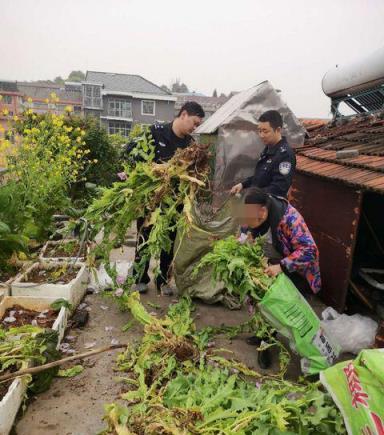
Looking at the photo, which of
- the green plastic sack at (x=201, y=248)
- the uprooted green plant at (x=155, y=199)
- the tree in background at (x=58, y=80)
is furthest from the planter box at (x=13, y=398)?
the tree in background at (x=58, y=80)

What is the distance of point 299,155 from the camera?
604cm

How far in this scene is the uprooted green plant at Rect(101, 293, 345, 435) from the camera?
6.64 feet

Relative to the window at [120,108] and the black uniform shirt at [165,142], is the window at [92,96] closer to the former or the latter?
the window at [120,108]

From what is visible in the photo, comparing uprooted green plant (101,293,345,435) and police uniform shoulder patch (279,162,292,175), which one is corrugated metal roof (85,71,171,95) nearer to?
police uniform shoulder patch (279,162,292,175)

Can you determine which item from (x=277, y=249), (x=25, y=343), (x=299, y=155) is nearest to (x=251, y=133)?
(x=299, y=155)

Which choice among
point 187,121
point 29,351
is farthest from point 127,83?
point 29,351

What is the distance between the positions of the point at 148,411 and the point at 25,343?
1250 mm

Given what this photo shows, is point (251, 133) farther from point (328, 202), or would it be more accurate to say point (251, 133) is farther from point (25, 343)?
point (25, 343)

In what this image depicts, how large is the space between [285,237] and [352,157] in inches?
77.1

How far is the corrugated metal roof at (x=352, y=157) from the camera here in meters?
3.89

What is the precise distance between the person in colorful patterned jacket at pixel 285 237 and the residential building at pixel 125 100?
3834 cm

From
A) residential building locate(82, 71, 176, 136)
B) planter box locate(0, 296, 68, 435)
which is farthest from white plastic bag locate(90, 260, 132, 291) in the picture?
residential building locate(82, 71, 176, 136)

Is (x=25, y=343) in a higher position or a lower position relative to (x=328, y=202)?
lower

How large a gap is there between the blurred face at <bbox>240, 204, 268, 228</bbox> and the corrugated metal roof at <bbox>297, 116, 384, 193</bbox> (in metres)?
1.12
